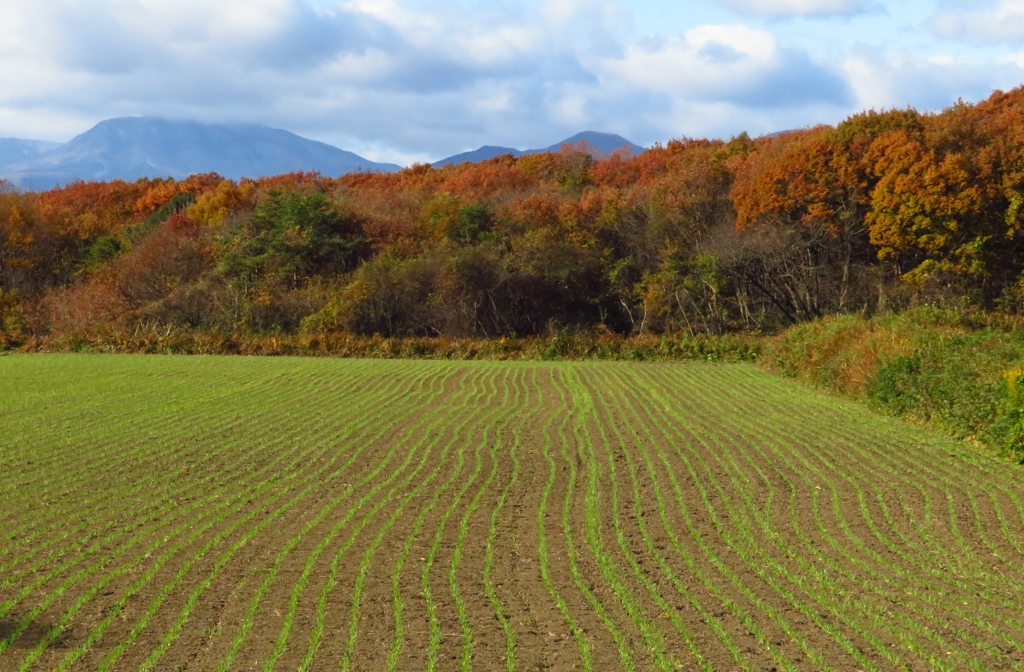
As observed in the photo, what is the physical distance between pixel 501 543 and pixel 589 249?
3451cm

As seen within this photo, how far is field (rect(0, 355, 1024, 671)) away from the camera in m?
5.95

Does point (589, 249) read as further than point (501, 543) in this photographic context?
Yes

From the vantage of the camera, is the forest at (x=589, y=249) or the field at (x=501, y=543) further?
the forest at (x=589, y=249)

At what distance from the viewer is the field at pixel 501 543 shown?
5.95m

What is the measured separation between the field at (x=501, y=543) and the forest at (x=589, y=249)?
2019 centimetres

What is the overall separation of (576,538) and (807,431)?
752 cm

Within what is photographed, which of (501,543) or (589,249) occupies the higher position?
(589,249)

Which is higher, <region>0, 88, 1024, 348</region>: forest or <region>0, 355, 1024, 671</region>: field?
<region>0, 88, 1024, 348</region>: forest

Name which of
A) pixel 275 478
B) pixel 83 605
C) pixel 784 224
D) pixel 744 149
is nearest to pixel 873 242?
pixel 784 224

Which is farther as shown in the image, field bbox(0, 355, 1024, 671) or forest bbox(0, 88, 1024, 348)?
forest bbox(0, 88, 1024, 348)

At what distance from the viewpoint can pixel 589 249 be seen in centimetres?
4225

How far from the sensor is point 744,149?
46.6 meters

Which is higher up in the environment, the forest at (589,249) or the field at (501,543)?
the forest at (589,249)

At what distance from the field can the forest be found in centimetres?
2019
